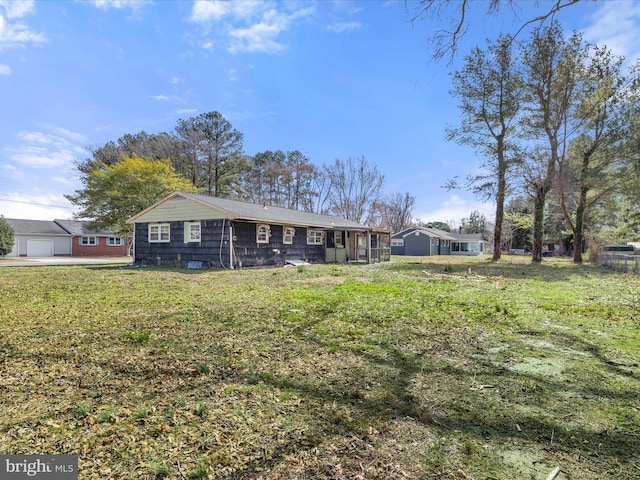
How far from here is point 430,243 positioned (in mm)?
40500

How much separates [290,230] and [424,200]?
133 ft

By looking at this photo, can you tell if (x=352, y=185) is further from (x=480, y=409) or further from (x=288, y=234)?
(x=480, y=409)

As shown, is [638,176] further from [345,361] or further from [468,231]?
[468,231]

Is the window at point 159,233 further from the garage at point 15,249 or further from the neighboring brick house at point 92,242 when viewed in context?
the garage at point 15,249

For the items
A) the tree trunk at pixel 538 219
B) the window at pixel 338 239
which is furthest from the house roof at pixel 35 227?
the tree trunk at pixel 538 219

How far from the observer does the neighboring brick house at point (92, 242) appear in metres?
35.3

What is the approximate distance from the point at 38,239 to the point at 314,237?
30.7 meters

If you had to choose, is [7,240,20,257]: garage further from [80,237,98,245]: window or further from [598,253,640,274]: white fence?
[598,253,640,274]: white fence

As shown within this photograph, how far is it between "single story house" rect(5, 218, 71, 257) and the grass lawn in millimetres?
34753

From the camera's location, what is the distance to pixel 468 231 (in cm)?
6456

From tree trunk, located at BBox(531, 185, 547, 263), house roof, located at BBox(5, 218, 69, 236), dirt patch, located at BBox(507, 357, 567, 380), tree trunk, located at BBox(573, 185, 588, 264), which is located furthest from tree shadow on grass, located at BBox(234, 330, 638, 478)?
house roof, located at BBox(5, 218, 69, 236)

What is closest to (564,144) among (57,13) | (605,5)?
(605,5)

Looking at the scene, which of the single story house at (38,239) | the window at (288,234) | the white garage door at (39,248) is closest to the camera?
the window at (288,234)

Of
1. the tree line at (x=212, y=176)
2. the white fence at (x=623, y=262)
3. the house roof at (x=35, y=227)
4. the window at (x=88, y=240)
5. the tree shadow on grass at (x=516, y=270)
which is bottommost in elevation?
the tree shadow on grass at (x=516, y=270)
